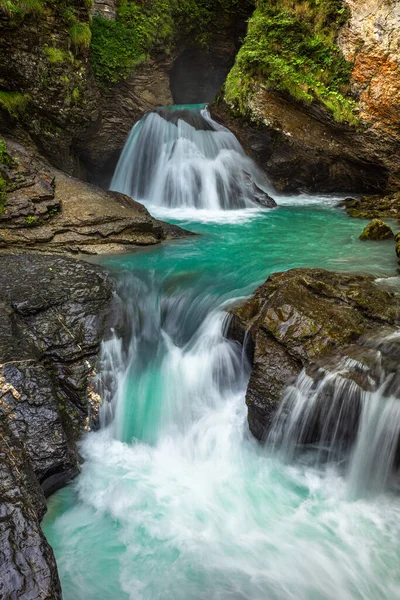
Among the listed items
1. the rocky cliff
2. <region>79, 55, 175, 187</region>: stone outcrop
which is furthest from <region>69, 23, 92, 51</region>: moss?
the rocky cliff

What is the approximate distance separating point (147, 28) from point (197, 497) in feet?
42.2

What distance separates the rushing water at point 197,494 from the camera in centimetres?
314

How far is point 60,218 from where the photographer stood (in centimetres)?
713

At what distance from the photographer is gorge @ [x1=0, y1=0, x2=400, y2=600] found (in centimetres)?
322

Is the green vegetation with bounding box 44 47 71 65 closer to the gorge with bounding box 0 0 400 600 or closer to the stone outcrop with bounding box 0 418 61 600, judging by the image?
the gorge with bounding box 0 0 400 600

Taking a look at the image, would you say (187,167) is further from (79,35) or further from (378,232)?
(378,232)

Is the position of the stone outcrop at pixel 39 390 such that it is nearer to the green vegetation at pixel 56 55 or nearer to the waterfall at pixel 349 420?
the waterfall at pixel 349 420

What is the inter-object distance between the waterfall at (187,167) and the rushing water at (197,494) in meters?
4.59

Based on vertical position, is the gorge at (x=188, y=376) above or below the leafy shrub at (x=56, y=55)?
below

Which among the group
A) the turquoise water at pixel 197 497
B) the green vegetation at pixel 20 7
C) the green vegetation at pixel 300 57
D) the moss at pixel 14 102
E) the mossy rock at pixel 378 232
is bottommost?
the turquoise water at pixel 197 497

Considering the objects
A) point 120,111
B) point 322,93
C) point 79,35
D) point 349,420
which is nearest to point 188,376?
point 349,420

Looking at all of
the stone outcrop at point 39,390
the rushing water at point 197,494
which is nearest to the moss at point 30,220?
the stone outcrop at point 39,390

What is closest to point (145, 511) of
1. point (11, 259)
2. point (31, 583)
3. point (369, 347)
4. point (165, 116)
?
point (31, 583)

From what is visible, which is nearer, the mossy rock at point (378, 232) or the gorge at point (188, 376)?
the gorge at point (188, 376)
